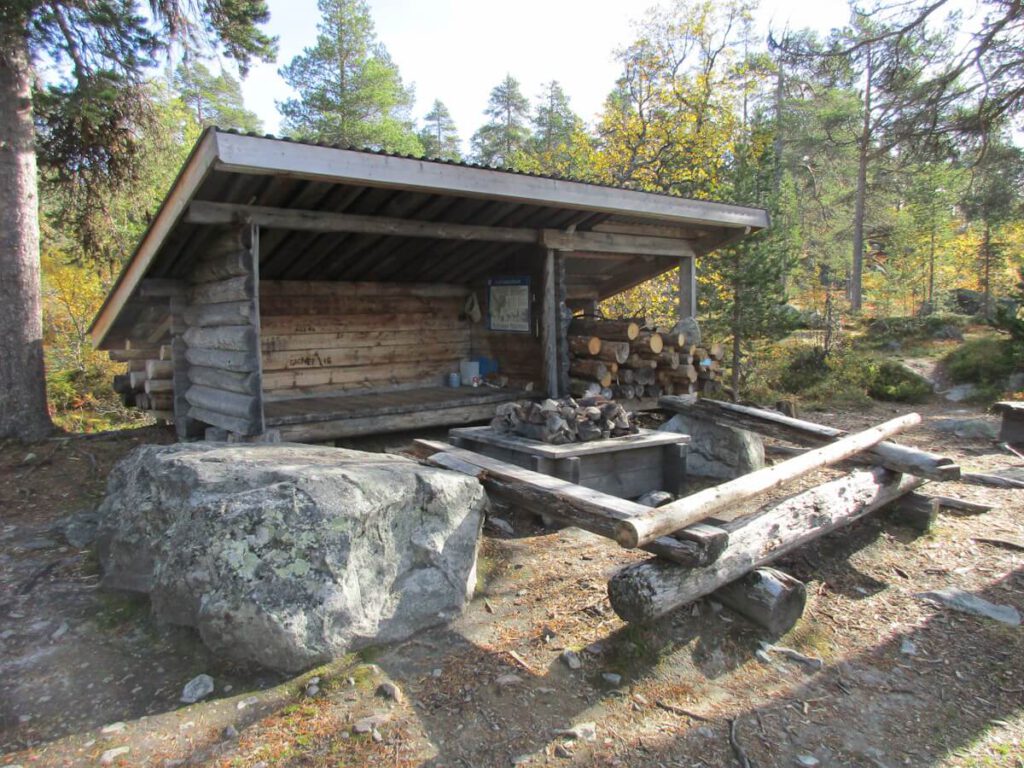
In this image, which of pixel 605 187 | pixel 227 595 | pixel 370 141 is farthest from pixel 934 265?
pixel 227 595

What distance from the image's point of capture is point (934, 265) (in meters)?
23.9

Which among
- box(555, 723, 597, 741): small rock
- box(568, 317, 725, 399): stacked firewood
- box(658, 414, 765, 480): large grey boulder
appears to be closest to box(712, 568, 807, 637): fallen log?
box(555, 723, 597, 741): small rock

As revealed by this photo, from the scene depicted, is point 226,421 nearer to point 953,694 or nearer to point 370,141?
point 953,694

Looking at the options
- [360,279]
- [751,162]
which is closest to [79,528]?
[360,279]

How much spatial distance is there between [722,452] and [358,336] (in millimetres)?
4684

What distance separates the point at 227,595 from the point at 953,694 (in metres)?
3.44

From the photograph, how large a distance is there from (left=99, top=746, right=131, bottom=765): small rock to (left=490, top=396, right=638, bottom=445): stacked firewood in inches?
140

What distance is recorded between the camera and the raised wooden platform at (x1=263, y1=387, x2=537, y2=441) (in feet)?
20.4

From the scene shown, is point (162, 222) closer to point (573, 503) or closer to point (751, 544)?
point (573, 503)

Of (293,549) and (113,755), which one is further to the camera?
(293,549)

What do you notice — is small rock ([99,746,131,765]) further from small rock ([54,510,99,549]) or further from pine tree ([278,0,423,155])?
pine tree ([278,0,423,155])

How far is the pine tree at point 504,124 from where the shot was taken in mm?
36144

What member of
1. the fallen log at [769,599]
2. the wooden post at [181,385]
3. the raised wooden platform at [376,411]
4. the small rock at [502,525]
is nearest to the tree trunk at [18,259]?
the wooden post at [181,385]

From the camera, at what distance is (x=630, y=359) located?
7.78m
